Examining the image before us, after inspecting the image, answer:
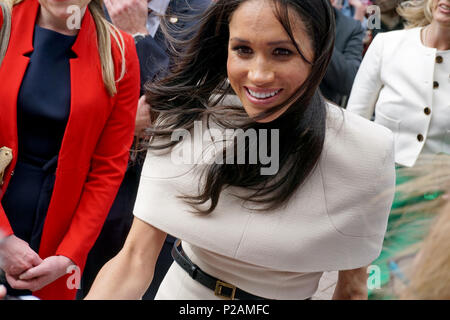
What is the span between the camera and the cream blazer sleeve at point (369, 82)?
11.9 ft

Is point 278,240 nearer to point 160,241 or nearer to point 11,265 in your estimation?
point 160,241

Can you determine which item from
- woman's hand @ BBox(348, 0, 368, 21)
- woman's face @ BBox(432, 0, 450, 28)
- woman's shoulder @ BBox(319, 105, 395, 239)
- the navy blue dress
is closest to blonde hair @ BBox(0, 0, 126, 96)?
the navy blue dress

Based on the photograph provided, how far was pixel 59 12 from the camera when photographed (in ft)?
8.16

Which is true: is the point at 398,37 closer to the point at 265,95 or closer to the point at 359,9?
the point at 265,95

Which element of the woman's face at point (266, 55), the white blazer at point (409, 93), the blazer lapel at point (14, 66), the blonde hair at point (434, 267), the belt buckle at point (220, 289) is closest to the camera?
the blonde hair at point (434, 267)

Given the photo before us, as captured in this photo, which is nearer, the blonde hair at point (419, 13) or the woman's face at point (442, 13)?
the woman's face at point (442, 13)

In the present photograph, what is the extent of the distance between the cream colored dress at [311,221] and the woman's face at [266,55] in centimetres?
23

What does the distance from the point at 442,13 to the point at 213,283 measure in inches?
82.5

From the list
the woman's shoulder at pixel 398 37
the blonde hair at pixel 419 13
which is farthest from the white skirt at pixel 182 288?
the blonde hair at pixel 419 13

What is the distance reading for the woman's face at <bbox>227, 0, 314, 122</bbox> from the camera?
1.74 m

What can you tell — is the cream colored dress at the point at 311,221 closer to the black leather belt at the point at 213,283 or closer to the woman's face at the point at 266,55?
the black leather belt at the point at 213,283

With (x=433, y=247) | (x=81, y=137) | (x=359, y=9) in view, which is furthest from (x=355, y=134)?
(x=359, y=9)

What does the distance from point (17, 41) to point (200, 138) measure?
2.87ft
